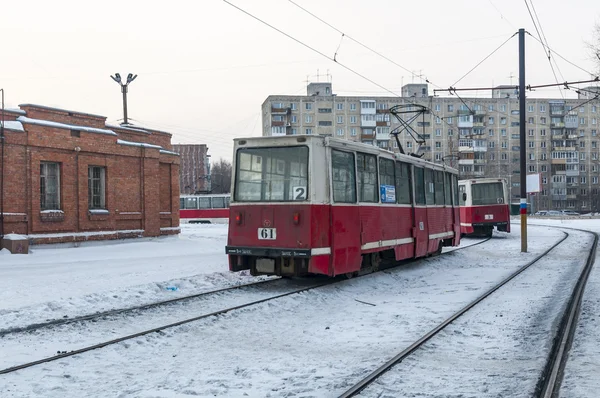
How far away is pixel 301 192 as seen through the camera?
1126cm

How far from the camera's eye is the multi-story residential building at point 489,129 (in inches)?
3418

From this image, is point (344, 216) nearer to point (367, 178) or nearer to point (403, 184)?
point (367, 178)

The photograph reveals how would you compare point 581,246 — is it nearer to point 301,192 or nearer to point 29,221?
point 301,192

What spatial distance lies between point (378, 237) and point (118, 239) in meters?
13.4

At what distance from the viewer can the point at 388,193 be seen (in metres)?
13.9

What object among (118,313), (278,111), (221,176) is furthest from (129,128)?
(221,176)

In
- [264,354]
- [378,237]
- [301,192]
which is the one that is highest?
[301,192]

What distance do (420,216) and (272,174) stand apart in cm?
575

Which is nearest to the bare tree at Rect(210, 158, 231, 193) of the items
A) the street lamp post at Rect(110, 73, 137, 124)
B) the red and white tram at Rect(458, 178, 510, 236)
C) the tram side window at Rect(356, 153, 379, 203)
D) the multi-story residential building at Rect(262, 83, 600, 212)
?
the multi-story residential building at Rect(262, 83, 600, 212)

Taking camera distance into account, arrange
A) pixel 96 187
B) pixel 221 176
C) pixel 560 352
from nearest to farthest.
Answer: pixel 560 352
pixel 96 187
pixel 221 176

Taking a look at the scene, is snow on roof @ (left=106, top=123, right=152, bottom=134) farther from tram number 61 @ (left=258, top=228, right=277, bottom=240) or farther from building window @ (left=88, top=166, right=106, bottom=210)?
tram number 61 @ (left=258, top=228, right=277, bottom=240)

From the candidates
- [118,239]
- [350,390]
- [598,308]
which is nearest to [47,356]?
[350,390]

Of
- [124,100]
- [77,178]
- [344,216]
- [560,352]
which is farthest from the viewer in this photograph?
[124,100]

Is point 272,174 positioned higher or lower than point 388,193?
higher
